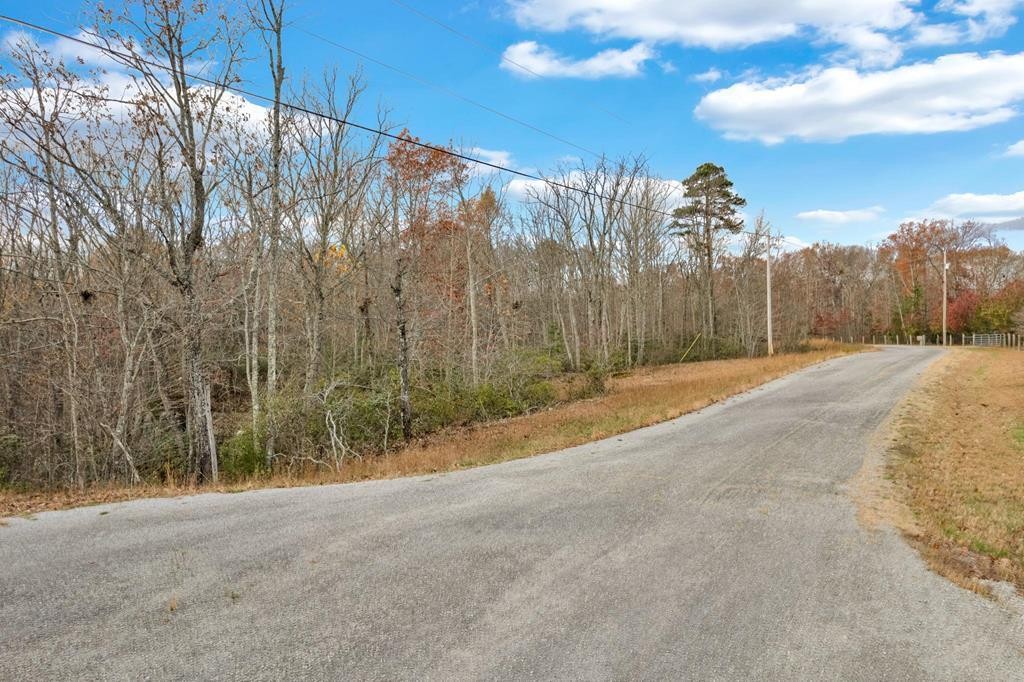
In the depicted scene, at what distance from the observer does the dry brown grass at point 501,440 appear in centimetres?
676

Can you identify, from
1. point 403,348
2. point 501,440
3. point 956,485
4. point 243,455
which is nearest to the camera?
point 956,485

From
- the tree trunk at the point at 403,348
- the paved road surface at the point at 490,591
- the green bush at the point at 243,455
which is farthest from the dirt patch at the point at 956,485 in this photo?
the green bush at the point at 243,455

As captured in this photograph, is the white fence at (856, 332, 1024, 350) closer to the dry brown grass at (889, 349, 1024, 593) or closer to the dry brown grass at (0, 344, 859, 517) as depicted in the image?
the dry brown grass at (889, 349, 1024, 593)

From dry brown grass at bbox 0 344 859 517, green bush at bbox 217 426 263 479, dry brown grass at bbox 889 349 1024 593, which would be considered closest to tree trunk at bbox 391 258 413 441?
dry brown grass at bbox 0 344 859 517

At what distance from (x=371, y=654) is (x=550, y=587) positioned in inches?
52.9

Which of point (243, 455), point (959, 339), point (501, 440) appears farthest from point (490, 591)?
point (959, 339)

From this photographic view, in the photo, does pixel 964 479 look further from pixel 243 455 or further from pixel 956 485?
pixel 243 455

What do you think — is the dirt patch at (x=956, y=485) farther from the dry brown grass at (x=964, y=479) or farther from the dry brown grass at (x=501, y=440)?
the dry brown grass at (x=501, y=440)

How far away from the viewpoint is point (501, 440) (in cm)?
1164

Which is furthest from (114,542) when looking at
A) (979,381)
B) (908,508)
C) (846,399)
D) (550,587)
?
(979,381)

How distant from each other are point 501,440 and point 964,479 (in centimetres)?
721

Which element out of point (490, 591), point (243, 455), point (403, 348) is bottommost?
point (243, 455)

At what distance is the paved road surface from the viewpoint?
317 centimetres

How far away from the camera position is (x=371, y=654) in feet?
10.5
